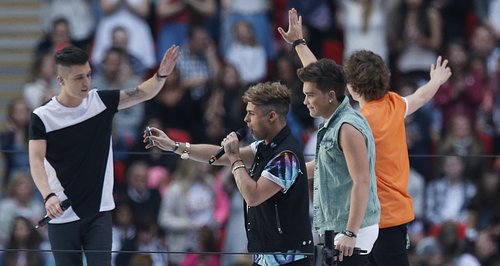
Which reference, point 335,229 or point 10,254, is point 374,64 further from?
point 10,254

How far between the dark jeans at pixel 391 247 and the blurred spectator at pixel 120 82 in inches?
204

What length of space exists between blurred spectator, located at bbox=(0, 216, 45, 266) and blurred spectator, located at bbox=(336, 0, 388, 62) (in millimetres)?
3354

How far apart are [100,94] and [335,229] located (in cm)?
166

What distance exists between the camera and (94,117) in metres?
7.70

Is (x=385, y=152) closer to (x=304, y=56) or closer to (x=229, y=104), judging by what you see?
(x=304, y=56)

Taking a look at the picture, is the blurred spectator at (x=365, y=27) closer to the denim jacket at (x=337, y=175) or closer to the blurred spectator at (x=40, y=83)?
the blurred spectator at (x=40, y=83)

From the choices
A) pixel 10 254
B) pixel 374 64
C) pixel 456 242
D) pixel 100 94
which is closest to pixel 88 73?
pixel 100 94

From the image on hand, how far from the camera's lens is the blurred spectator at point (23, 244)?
10797 mm

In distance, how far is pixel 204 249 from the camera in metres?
10.9

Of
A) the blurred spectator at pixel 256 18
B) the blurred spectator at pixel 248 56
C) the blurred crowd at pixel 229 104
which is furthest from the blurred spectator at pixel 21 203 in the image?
the blurred spectator at pixel 256 18

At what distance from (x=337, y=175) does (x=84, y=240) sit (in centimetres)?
162

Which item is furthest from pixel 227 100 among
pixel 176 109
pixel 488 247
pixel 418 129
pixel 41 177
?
pixel 41 177

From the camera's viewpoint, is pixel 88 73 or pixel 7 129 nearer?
pixel 88 73

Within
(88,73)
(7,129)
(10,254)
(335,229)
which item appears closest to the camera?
(335,229)
